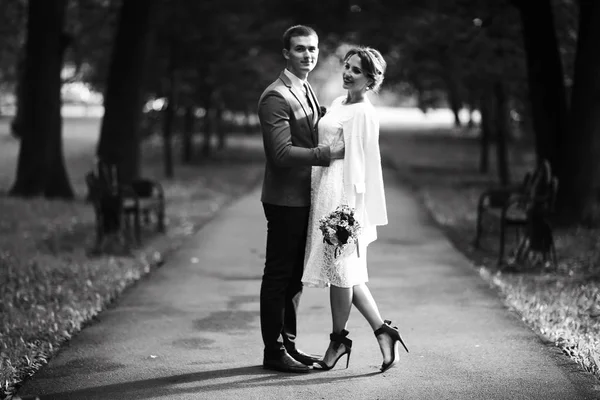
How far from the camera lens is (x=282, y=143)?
18.0 feet

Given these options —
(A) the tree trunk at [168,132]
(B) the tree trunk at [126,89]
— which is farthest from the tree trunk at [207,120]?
(B) the tree trunk at [126,89]

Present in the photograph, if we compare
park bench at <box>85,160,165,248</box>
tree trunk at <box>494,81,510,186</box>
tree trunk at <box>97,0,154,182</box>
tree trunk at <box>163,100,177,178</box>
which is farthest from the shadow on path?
tree trunk at <box>163,100,177,178</box>

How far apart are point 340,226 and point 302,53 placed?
1016mm

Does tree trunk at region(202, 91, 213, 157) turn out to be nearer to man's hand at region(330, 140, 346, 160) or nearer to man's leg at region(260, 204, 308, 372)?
man's leg at region(260, 204, 308, 372)

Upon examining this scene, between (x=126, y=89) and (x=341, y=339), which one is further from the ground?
(x=126, y=89)

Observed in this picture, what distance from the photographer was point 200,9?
22.7 m

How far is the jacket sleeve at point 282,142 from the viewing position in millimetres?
5488

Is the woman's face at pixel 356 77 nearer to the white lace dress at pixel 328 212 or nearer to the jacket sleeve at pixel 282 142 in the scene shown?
the white lace dress at pixel 328 212

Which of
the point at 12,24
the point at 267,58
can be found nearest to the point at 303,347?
the point at 12,24

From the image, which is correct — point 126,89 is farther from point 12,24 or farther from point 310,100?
point 310,100

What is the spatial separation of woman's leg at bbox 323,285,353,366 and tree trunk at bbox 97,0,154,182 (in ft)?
35.4

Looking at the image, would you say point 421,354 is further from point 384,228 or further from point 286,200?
point 384,228

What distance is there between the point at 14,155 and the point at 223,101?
340 inches

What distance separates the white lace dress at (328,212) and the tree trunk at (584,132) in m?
7.67
